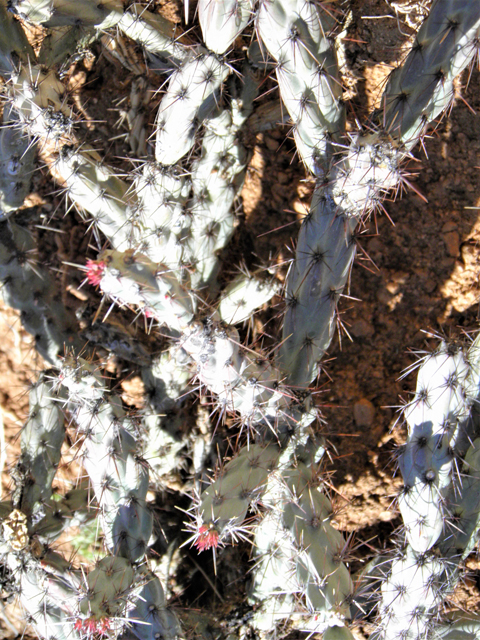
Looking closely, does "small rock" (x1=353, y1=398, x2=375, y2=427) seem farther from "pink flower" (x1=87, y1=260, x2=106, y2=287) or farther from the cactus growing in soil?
"pink flower" (x1=87, y1=260, x2=106, y2=287)

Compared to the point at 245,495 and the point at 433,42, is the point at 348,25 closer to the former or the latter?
the point at 433,42

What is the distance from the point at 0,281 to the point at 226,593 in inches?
72.1

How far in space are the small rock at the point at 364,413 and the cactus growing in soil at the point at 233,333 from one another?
0.44m

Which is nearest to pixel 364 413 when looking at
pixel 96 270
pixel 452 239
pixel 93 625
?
pixel 452 239

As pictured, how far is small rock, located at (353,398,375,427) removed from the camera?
2.66 metres

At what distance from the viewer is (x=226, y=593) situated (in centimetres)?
265

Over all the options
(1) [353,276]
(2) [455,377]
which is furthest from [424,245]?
(2) [455,377]

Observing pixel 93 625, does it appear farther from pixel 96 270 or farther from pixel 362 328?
pixel 362 328

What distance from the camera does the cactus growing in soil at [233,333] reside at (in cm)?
176

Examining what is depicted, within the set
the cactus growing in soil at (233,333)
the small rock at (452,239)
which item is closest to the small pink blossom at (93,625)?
the cactus growing in soil at (233,333)

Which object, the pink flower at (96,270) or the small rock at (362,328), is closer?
the pink flower at (96,270)

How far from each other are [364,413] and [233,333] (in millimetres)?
1083

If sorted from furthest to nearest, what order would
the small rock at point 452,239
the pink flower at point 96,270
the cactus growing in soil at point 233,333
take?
the small rock at point 452,239 < the cactus growing in soil at point 233,333 < the pink flower at point 96,270

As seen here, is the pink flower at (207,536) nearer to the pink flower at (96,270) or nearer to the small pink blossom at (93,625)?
the small pink blossom at (93,625)
